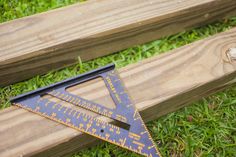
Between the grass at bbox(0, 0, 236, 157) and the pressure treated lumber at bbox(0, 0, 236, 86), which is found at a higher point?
the pressure treated lumber at bbox(0, 0, 236, 86)

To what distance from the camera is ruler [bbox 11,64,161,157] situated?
217 cm

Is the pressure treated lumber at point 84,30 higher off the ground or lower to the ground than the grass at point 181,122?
higher

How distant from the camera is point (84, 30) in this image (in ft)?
9.25

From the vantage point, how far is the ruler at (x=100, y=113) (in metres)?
2.17

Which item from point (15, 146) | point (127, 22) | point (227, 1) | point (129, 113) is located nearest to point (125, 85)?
point (129, 113)

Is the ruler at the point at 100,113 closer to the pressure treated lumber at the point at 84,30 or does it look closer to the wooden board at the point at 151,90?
the wooden board at the point at 151,90

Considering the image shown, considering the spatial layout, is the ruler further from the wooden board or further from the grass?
the grass

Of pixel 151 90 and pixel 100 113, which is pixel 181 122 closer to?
pixel 151 90

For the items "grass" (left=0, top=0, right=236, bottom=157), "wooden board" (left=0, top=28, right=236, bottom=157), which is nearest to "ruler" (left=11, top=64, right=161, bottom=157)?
"wooden board" (left=0, top=28, right=236, bottom=157)

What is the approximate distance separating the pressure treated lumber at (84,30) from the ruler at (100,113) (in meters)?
0.42

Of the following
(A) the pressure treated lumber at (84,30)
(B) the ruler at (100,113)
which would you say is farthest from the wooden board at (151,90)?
(A) the pressure treated lumber at (84,30)

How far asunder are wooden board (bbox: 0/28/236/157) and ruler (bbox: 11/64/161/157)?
0.05 metres

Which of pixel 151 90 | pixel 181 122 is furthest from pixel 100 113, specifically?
pixel 181 122

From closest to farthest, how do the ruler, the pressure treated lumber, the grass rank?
the ruler
the grass
the pressure treated lumber
